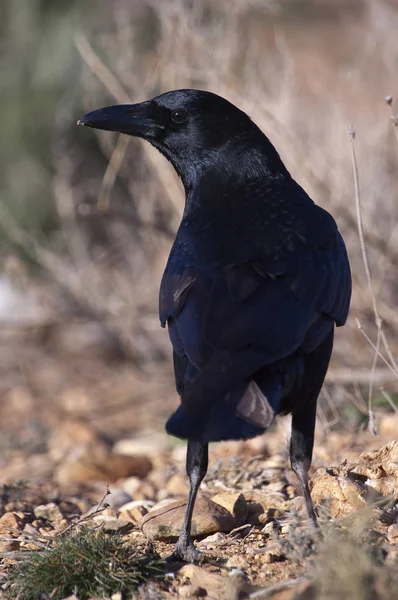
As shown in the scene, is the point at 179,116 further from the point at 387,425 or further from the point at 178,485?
the point at 387,425

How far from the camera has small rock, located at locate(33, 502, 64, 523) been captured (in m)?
4.49

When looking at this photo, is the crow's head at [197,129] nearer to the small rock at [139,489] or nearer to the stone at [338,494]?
the stone at [338,494]

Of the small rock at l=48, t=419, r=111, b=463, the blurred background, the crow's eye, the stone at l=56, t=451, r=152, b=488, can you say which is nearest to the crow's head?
the crow's eye

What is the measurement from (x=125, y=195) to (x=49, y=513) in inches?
229

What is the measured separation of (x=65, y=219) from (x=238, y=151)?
4.62 m

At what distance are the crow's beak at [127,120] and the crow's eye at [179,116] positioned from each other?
0.24ft

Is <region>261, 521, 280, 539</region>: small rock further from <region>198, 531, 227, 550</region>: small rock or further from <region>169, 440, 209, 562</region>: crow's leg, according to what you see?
<region>169, 440, 209, 562</region>: crow's leg

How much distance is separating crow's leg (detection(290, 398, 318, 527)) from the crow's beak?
1.58 m

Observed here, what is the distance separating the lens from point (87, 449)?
20.3 feet

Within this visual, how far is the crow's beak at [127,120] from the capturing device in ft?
14.8

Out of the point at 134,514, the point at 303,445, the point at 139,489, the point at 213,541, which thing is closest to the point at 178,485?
the point at 139,489

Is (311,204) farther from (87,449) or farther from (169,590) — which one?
(87,449)

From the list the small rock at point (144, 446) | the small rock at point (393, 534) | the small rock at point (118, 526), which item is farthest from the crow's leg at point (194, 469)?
the small rock at point (144, 446)

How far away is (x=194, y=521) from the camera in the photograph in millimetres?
3906
